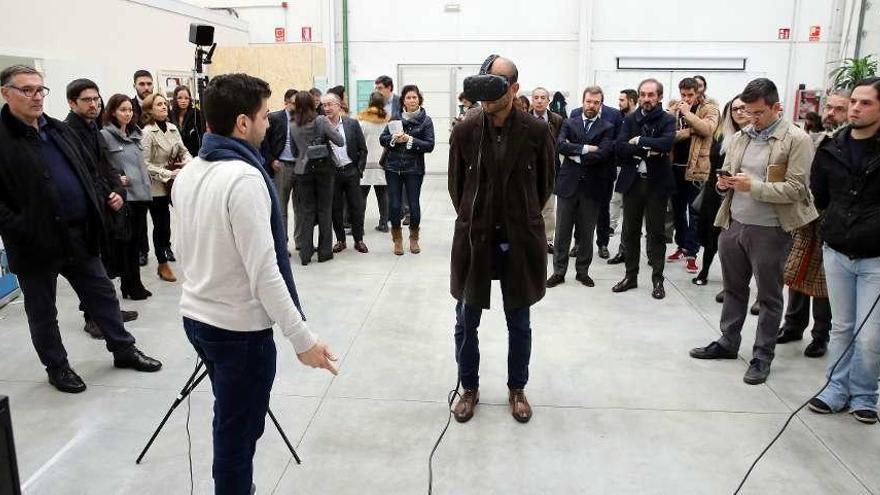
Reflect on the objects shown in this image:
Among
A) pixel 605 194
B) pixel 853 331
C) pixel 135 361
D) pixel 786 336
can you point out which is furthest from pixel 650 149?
pixel 135 361

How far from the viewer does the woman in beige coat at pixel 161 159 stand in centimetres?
521

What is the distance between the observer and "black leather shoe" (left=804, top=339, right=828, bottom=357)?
155 inches

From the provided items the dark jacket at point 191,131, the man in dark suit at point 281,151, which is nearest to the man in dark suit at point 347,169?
the man in dark suit at point 281,151

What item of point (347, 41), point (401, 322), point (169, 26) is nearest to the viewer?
point (401, 322)

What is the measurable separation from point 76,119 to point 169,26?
6.53m

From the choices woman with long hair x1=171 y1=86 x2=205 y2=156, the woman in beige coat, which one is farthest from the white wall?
the woman in beige coat

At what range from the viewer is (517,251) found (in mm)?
2920

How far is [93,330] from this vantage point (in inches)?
166

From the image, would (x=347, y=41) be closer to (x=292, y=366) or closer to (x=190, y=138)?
(x=190, y=138)

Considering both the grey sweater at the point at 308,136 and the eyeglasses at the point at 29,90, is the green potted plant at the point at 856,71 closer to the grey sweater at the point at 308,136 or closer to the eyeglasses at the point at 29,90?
the grey sweater at the point at 308,136

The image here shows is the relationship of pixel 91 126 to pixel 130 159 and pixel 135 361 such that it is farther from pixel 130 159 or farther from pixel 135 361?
pixel 135 361

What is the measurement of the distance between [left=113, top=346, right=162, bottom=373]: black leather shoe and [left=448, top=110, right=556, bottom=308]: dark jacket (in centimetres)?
195

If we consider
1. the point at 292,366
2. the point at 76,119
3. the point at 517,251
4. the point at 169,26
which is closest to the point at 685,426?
the point at 517,251

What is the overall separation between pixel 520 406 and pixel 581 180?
2694 millimetres
